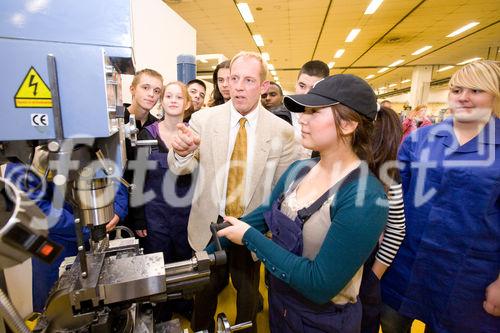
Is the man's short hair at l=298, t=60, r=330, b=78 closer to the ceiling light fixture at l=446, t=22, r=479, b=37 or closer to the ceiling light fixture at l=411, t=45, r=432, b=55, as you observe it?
the ceiling light fixture at l=446, t=22, r=479, b=37

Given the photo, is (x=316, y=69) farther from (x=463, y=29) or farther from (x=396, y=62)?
(x=396, y=62)

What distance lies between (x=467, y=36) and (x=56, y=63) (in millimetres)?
10433

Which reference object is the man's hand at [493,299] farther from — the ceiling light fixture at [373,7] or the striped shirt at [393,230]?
the ceiling light fixture at [373,7]

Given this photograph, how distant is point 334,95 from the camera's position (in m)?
0.95

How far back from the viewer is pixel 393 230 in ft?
4.29

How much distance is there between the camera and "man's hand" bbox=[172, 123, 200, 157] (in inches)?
48.4

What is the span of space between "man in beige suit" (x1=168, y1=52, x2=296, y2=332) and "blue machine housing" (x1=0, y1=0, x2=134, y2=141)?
89 centimetres

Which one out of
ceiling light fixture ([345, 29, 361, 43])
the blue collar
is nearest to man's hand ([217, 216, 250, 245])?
the blue collar

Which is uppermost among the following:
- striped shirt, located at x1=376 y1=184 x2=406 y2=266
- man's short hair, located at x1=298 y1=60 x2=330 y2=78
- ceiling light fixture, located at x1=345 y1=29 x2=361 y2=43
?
ceiling light fixture, located at x1=345 y1=29 x2=361 y2=43

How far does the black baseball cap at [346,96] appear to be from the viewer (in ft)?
3.10

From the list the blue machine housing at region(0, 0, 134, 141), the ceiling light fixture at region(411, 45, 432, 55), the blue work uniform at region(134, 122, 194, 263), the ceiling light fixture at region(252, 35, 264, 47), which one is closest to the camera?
the blue machine housing at region(0, 0, 134, 141)

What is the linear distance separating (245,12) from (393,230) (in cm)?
603

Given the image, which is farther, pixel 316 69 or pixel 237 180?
pixel 316 69

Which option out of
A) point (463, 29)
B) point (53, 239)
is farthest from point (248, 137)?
point (463, 29)
